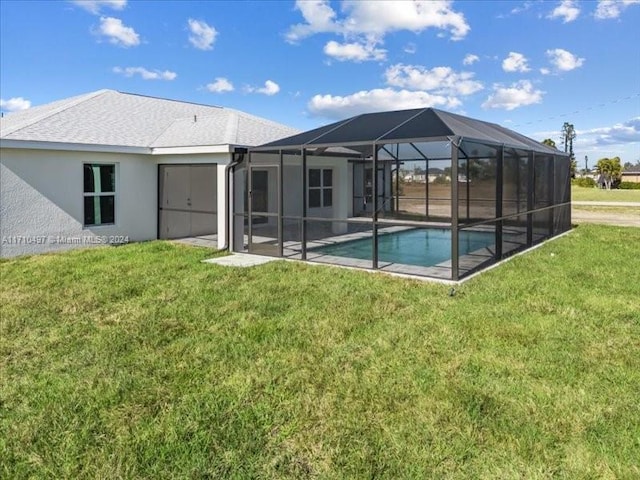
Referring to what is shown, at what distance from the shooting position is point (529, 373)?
4109mm

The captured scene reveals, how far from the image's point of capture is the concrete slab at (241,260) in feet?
30.4

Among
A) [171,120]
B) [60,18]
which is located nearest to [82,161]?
[171,120]

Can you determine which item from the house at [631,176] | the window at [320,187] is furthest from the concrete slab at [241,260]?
the house at [631,176]

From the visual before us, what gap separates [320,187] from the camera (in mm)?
14969

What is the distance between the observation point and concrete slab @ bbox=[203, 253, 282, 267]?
9.27m

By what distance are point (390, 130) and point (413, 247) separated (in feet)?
13.3

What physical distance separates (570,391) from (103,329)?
478cm

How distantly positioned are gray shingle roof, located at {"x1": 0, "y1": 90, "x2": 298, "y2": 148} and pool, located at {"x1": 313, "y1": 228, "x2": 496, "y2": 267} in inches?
141

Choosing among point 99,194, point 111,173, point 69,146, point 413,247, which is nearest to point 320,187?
point 413,247

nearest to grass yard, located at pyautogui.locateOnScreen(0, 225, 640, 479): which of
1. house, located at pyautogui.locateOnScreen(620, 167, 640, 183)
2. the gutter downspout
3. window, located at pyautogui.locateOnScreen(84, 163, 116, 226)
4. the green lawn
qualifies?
the gutter downspout

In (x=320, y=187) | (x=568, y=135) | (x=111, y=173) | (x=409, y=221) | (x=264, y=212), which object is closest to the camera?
(x=264, y=212)

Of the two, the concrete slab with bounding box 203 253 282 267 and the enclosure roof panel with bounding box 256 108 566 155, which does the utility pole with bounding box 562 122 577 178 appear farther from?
the concrete slab with bounding box 203 253 282 267

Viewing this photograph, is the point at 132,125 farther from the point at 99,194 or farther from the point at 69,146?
the point at 69,146

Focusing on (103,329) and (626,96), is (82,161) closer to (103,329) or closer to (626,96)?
(103,329)
